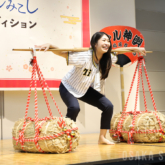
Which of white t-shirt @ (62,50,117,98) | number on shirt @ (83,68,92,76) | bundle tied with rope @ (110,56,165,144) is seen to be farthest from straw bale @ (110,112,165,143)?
number on shirt @ (83,68,92,76)

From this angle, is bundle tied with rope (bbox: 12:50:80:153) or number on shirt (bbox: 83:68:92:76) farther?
number on shirt (bbox: 83:68:92:76)

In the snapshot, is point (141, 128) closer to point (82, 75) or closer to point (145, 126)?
point (145, 126)

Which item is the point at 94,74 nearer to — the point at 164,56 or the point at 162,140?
the point at 162,140

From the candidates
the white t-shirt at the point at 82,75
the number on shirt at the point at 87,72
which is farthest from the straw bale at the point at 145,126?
the number on shirt at the point at 87,72

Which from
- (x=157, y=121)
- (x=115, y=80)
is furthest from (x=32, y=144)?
(x=115, y=80)

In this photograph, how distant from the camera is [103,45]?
8.00ft

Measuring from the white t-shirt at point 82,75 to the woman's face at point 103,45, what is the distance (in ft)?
0.26

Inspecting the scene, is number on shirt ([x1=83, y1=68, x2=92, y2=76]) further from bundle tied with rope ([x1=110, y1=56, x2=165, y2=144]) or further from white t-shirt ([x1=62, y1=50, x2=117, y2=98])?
bundle tied with rope ([x1=110, y1=56, x2=165, y2=144])

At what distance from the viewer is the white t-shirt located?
2.36 meters

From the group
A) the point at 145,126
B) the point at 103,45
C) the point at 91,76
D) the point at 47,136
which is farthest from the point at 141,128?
the point at 47,136

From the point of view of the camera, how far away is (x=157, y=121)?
2.45 metres

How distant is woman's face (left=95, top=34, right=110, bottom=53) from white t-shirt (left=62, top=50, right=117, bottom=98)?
80mm

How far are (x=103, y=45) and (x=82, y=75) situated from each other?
34 centimetres

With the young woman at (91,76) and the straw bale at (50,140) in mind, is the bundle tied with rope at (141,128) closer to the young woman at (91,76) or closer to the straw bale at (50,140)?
the young woman at (91,76)
